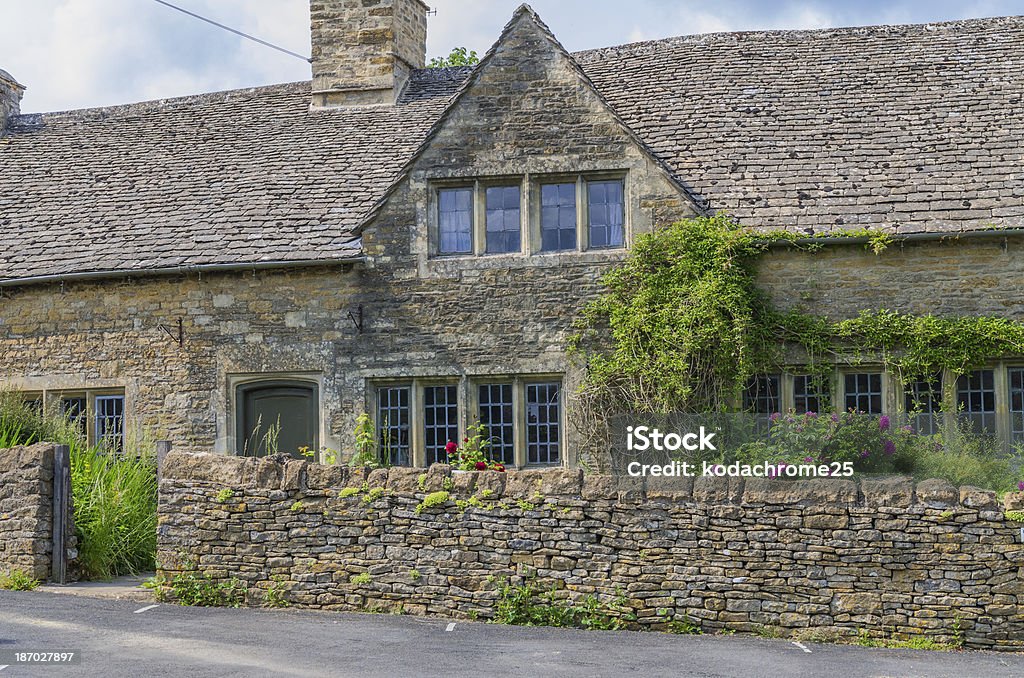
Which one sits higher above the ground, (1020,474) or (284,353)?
(284,353)

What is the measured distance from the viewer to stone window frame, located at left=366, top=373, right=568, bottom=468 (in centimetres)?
1491

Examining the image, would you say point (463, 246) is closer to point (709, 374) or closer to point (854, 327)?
point (709, 374)

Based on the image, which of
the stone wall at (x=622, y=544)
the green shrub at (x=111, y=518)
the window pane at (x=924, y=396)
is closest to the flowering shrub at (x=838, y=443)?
the stone wall at (x=622, y=544)

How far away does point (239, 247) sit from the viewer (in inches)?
623

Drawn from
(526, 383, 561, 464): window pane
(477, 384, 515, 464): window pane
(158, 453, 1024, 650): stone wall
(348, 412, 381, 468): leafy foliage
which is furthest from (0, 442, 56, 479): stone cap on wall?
(526, 383, 561, 464): window pane

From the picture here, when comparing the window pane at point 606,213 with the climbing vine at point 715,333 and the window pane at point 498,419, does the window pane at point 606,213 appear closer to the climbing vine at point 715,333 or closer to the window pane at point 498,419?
the climbing vine at point 715,333

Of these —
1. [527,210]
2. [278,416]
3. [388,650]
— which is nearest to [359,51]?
[527,210]

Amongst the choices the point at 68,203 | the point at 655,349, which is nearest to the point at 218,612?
the point at 655,349

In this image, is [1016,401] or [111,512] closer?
[111,512]

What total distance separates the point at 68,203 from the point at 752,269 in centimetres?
1017

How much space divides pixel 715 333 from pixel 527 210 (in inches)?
114

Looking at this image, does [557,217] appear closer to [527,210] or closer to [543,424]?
[527,210]

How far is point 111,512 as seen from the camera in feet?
42.1

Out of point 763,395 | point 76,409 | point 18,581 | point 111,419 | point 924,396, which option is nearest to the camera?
point 18,581
